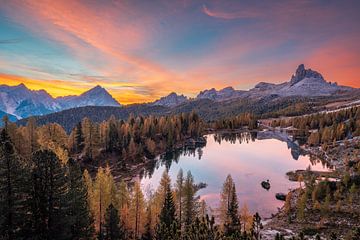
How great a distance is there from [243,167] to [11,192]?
100 metres

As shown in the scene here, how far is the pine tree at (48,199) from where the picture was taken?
81.8 ft

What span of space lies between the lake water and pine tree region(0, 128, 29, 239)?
51.8 m

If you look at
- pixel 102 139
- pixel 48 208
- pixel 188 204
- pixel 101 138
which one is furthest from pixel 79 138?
pixel 48 208

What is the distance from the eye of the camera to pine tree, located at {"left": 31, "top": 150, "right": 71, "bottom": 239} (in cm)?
2492

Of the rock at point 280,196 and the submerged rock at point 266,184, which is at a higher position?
the submerged rock at point 266,184

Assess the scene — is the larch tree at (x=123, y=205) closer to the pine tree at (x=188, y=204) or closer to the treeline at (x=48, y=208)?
the treeline at (x=48, y=208)

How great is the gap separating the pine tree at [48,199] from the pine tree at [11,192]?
1243 millimetres

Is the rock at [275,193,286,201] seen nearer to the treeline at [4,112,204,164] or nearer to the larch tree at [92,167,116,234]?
the larch tree at [92,167,116,234]

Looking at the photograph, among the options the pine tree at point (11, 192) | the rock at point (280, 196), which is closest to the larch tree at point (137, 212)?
the pine tree at point (11, 192)

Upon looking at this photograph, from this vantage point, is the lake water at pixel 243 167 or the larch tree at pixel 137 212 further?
the lake water at pixel 243 167

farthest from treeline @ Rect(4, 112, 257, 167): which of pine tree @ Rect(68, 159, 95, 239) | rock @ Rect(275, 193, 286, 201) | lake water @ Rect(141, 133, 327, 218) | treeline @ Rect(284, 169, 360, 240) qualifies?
rock @ Rect(275, 193, 286, 201)

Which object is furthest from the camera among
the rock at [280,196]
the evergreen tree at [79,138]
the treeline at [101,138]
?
the evergreen tree at [79,138]

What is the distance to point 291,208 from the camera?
205 feet

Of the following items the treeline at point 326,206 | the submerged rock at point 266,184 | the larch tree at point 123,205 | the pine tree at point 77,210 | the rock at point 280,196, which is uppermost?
the pine tree at point 77,210
